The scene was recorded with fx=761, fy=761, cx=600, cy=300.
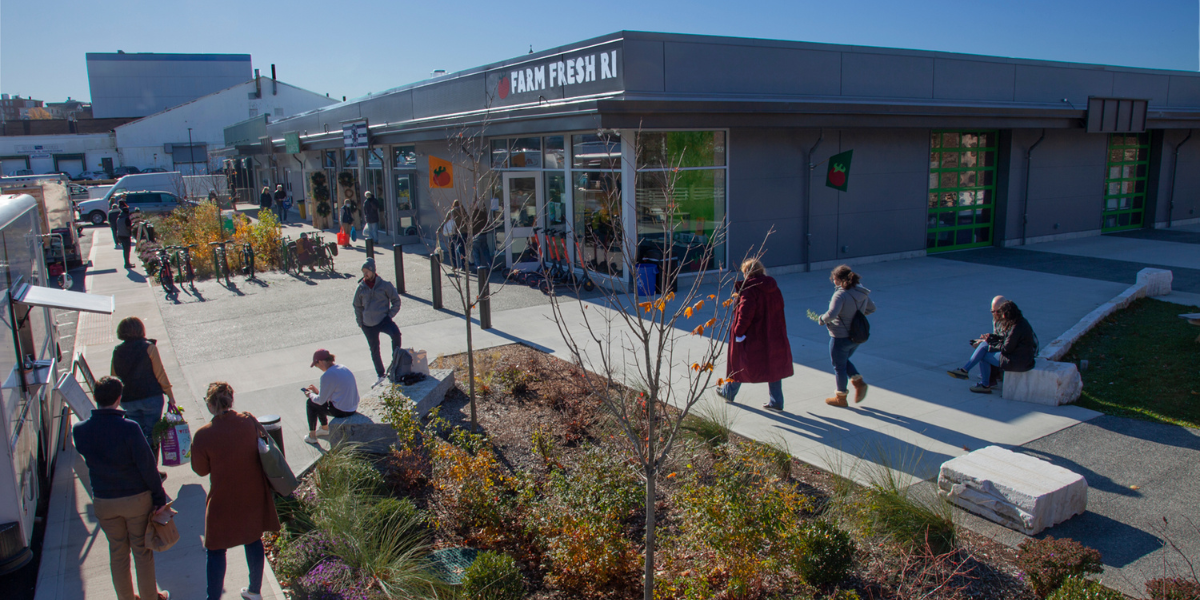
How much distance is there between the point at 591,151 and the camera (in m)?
14.9

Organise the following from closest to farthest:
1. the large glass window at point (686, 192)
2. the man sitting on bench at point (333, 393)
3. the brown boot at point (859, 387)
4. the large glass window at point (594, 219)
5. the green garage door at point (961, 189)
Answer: the man sitting on bench at point (333, 393) → the brown boot at point (859, 387) → the large glass window at point (686, 192) → the large glass window at point (594, 219) → the green garage door at point (961, 189)

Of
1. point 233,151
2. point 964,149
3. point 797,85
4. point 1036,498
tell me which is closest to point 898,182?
A: point 964,149

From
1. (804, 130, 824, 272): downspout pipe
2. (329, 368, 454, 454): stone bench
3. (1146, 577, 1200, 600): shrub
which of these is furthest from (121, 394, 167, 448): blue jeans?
(804, 130, 824, 272): downspout pipe

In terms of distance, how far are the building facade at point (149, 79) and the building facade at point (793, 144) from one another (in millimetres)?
64378

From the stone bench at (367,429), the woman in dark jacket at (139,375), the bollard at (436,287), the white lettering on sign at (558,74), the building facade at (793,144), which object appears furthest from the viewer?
the building facade at (793,144)

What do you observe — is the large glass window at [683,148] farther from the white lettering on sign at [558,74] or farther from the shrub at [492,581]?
the shrub at [492,581]

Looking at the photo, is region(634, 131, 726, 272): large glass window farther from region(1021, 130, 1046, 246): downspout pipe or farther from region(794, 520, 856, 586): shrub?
region(1021, 130, 1046, 246): downspout pipe

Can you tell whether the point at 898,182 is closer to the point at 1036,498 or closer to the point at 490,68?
the point at 490,68

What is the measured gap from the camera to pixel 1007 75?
18234 mm

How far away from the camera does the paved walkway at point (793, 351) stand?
6562 mm

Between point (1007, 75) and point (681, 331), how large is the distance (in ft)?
41.2

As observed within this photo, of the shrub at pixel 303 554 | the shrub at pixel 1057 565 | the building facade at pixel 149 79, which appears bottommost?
the shrub at pixel 303 554

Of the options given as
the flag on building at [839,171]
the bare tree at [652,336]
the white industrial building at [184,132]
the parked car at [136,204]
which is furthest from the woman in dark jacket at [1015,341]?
the white industrial building at [184,132]

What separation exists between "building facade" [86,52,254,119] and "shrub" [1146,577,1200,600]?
3354 inches
